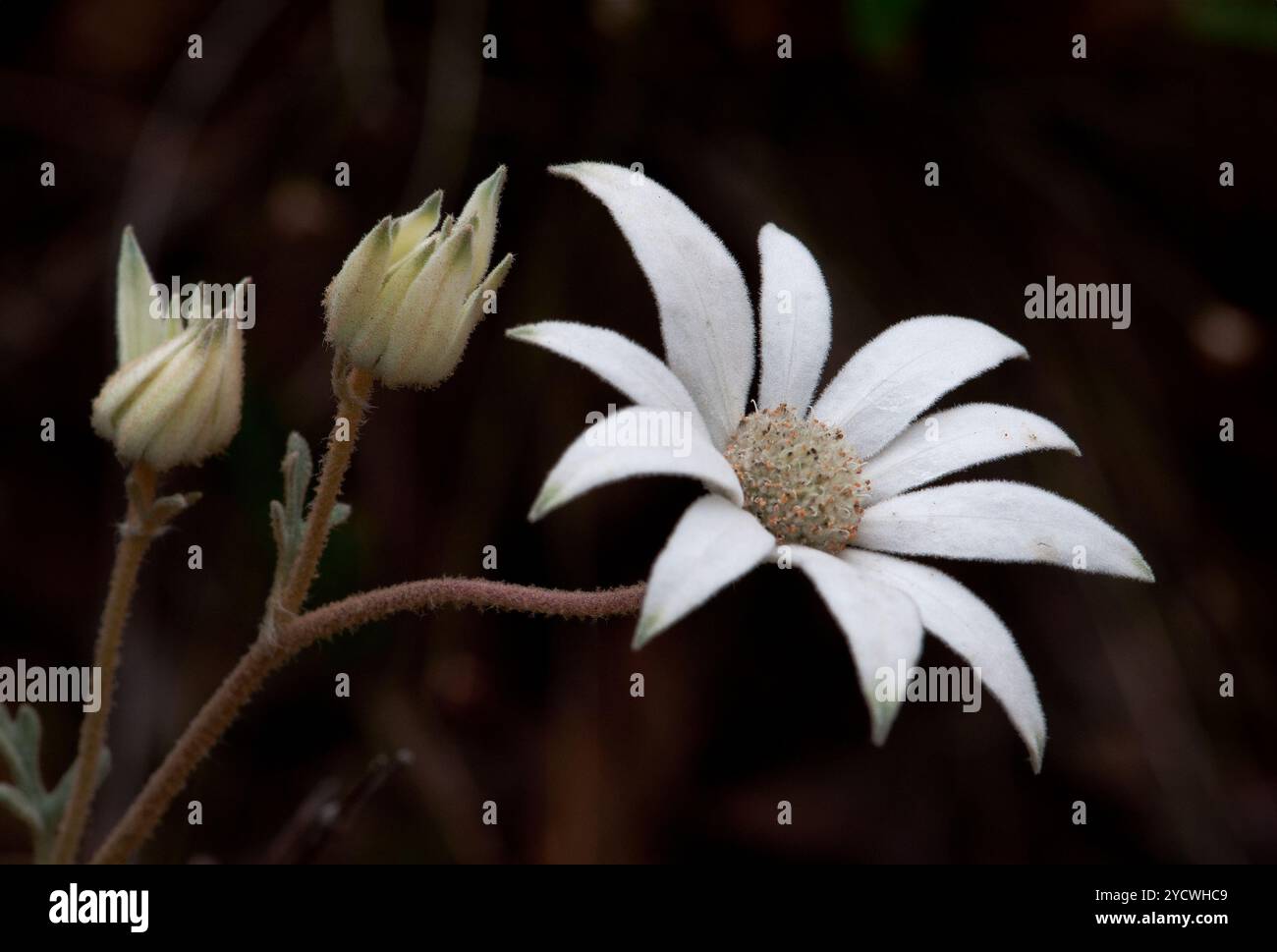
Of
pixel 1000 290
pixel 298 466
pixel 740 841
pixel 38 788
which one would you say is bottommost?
pixel 740 841

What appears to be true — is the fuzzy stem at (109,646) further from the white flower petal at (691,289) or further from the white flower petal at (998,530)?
the white flower petal at (998,530)

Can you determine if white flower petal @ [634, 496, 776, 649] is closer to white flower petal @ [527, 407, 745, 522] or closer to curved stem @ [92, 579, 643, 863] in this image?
white flower petal @ [527, 407, 745, 522]

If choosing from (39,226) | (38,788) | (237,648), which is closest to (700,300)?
(38,788)

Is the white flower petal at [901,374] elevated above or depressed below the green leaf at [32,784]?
above

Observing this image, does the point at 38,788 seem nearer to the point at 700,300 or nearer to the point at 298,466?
the point at 298,466

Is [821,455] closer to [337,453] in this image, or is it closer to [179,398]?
[337,453]

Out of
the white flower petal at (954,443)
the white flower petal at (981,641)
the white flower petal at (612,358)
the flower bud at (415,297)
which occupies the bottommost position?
the white flower petal at (981,641)

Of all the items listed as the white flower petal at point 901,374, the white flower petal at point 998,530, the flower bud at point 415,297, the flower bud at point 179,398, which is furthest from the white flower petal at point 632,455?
the flower bud at point 179,398
